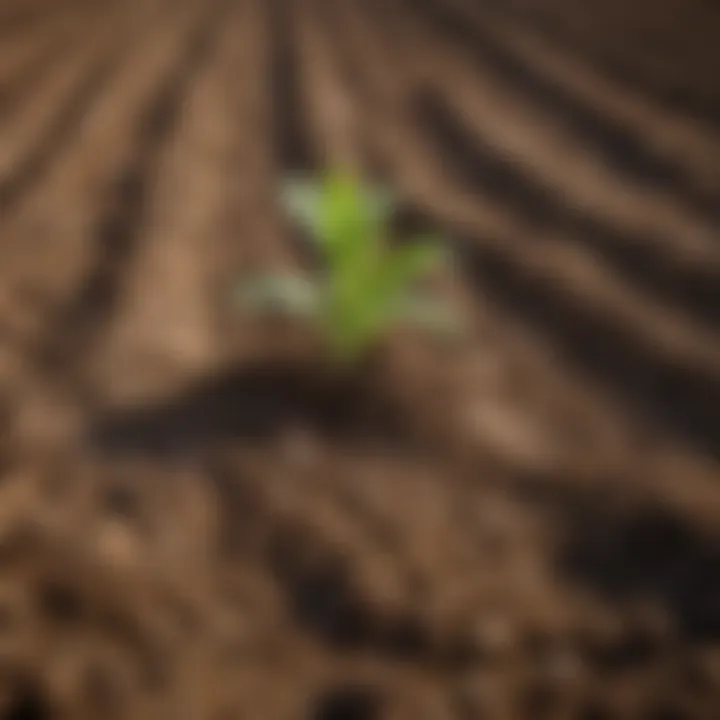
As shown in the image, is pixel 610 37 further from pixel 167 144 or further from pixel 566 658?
pixel 566 658

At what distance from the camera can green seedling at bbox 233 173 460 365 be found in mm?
777

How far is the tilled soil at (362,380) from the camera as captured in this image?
570mm

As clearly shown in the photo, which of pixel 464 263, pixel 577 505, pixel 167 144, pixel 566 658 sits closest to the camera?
pixel 566 658

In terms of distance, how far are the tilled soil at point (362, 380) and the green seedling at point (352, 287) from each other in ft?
0.08

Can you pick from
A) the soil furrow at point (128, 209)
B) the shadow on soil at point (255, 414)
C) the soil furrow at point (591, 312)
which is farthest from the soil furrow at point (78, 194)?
the soil furrow at point (591, 312)

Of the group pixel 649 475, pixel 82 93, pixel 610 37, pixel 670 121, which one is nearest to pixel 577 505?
pixel 649 475

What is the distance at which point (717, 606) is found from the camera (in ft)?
1.99

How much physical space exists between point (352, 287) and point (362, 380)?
0.08m

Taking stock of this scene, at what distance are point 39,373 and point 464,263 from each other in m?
0.42

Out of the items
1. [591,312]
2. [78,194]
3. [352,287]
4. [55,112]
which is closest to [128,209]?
[78,194]

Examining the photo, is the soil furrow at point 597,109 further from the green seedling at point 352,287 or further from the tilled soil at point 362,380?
the green seedling at point 352,287

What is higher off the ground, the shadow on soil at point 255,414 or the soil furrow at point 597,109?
the soil furrow at point 597,109

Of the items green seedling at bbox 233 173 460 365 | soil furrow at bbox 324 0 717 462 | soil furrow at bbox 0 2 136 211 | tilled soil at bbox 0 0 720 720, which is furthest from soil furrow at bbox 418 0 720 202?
soil furrow at bbox 0 2 136 211

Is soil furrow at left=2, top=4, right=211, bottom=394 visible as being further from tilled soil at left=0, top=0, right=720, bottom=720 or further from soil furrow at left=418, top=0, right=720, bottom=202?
soil furrow at left=418, top=0, right=720, bottom=202
